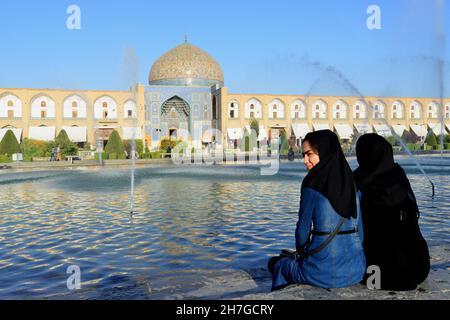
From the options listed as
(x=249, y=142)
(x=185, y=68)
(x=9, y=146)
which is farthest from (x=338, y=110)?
(x=9, y=146)

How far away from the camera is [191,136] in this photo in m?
40.1

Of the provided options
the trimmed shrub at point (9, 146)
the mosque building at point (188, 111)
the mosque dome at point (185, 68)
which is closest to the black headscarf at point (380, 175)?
the trimmed shrub at point (9, 146)

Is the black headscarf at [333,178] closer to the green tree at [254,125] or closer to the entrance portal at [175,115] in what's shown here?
the green tree at [254,125]

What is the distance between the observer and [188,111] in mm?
40281

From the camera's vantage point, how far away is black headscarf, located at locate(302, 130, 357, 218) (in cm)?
253

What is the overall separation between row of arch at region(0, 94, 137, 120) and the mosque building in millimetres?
70

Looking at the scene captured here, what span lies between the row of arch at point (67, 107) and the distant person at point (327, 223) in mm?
35056

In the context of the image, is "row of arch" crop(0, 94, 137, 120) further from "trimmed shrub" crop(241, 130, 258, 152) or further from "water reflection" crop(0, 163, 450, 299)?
"water reflection" crop(0, 163, 450, 299)

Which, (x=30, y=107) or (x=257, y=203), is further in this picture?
(x=30, y=107)

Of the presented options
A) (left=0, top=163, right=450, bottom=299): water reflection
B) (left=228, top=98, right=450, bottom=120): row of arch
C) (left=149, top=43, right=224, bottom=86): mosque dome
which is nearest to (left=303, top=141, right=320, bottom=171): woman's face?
(left=0, top=163, right=450, bottom=299): water reflection

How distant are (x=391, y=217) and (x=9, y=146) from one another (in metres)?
25.8

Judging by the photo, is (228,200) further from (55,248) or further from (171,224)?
(55,248)
